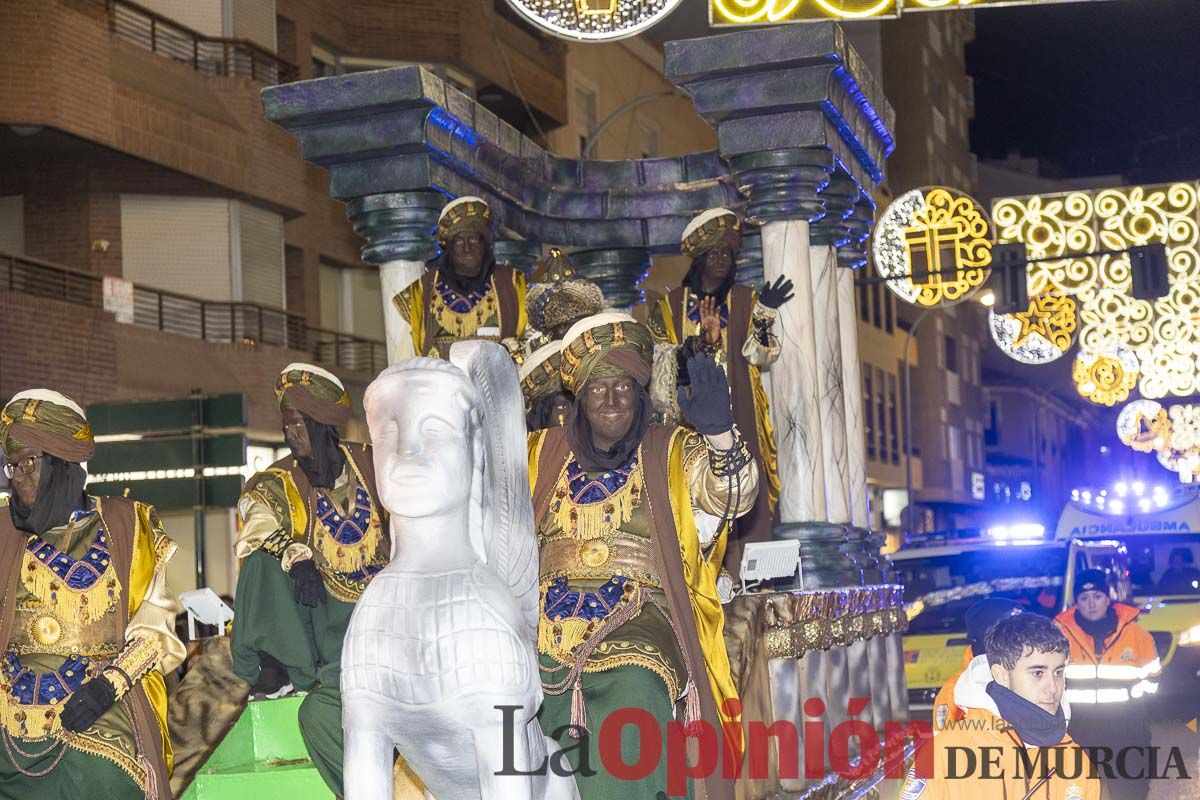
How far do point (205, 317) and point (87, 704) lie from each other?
2072 centimetres

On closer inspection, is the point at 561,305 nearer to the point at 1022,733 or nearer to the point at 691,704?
the point at 691,704

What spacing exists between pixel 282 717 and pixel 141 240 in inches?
758

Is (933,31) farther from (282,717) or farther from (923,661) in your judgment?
(282,717)

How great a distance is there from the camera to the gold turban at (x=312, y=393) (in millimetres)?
8469

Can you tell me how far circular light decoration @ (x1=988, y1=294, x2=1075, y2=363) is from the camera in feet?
84.4

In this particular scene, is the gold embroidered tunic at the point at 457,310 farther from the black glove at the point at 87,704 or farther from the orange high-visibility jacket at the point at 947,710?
the orange high-visibility jacket at the point at 947,710

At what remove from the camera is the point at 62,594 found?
24.0 feet

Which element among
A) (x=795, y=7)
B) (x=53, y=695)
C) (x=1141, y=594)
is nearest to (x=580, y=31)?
(x=795, y=7)

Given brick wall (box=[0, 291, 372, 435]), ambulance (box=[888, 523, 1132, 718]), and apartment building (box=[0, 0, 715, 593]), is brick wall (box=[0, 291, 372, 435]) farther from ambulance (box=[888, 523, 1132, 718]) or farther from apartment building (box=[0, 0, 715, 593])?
ambulance (box=[888, 523, 1132, 718])

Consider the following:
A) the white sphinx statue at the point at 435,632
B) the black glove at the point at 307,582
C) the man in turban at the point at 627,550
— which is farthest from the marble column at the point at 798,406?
the white sphinx statue at the point at 435,632

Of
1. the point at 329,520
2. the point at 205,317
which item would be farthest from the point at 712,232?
the point at 205,317

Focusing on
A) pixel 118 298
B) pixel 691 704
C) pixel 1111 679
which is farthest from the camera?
pixel 118 298

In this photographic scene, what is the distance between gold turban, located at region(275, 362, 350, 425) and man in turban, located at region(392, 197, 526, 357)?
90.9 inches

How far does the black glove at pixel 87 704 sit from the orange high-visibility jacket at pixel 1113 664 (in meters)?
4.90
